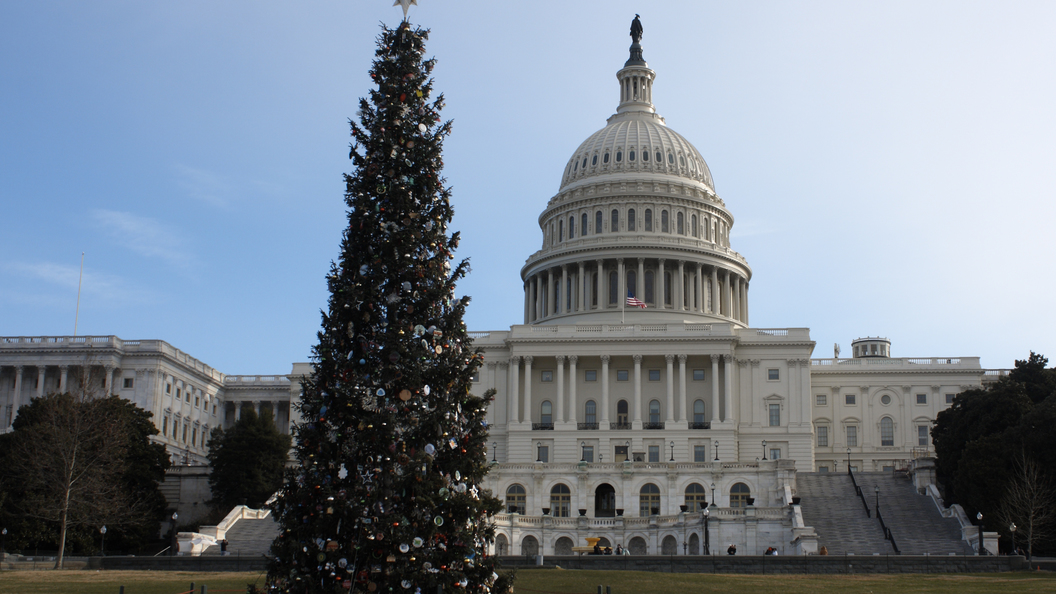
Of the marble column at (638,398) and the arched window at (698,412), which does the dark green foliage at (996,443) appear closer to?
the arched window at (698,412)

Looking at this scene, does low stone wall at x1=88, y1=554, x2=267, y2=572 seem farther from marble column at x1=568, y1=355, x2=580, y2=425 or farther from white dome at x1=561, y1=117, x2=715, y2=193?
white dome at x1=561, y1=117, x2=715, y2=193

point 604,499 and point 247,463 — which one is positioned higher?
point 247,463

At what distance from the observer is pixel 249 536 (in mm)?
68500

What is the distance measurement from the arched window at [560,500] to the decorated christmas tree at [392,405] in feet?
183

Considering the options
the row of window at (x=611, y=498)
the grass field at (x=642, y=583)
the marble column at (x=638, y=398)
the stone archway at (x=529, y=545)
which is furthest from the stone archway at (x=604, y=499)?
the grass field at (x=642, y=583)

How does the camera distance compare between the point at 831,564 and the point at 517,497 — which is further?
the point at 517,497

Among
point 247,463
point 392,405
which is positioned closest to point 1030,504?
point 392,405

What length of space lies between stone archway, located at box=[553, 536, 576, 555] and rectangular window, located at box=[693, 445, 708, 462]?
93.6ft

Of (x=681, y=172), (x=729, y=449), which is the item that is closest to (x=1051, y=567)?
(x=729, y=449)

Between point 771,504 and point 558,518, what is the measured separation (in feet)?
51.3

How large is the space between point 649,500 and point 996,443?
22.6 meters

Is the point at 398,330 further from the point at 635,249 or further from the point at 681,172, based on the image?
the point at 681,172

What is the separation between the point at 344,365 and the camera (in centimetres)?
2291

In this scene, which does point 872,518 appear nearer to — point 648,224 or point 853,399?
point 853,399
